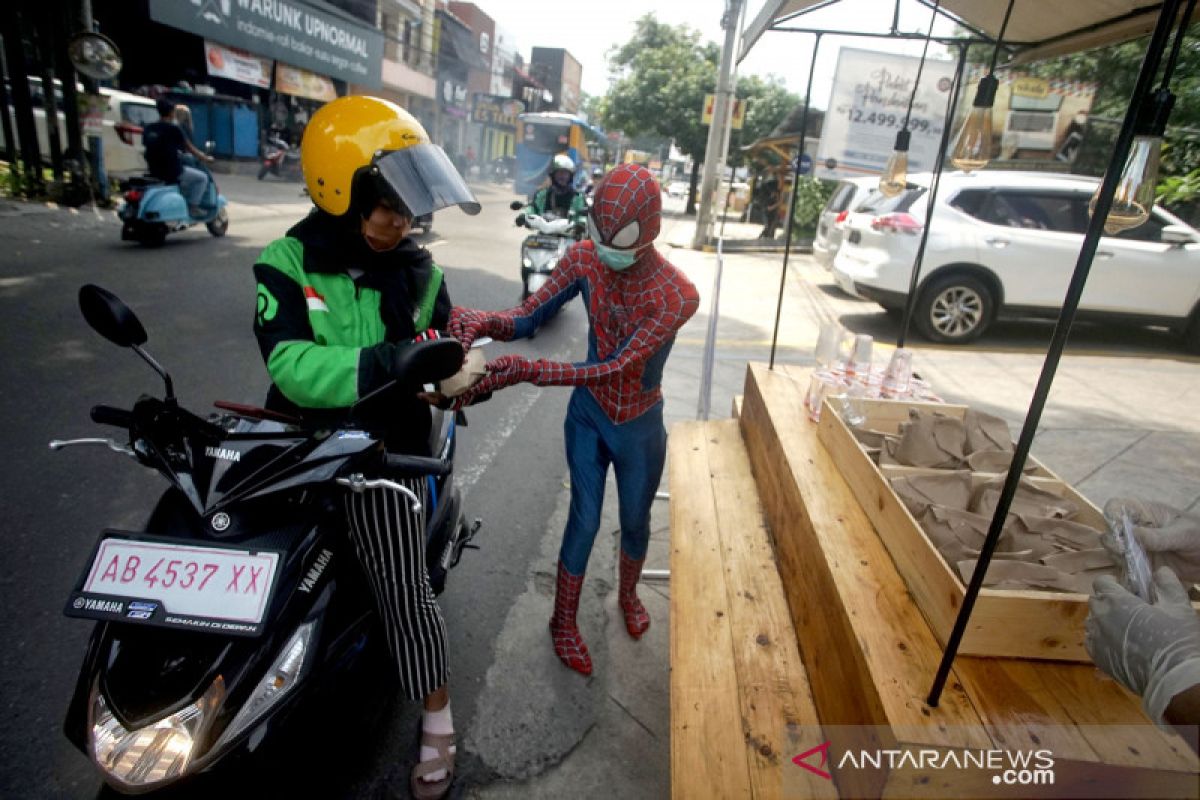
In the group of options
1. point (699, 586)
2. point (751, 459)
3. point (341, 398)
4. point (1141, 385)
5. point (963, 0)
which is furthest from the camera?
point (1141, 385)

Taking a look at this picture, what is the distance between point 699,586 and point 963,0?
114 inches

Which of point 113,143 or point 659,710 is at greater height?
point 113,143

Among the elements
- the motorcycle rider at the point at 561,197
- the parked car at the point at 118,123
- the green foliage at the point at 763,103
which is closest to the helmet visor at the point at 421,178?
the motorcycle rider at the point at 561,197

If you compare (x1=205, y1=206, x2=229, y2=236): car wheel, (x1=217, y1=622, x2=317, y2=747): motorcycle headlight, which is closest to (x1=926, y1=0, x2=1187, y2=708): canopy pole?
(x1=217, y1=622, x2=317, y2=747): motorcycle headlight

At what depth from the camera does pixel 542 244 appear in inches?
325

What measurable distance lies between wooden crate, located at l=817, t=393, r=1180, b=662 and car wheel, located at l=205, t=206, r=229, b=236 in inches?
402

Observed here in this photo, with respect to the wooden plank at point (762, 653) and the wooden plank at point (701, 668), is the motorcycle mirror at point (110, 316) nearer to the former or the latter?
the wooden plank at point (701, 668)

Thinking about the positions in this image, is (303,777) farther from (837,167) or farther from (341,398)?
(837,167)

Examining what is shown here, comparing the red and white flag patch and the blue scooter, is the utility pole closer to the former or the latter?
the blue scooter

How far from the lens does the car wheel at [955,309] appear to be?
7.82m

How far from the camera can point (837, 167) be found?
13.4m

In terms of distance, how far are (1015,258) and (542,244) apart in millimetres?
5271

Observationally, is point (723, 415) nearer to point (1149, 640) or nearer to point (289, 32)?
point (1149, 640)

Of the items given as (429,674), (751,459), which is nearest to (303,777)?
(429,674)
